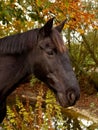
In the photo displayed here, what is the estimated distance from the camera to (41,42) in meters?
3.34

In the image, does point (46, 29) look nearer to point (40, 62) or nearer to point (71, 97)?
point (40, 62)

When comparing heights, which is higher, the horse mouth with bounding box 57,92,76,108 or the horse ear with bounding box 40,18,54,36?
the horse ear with bounding box 40,18,54,36

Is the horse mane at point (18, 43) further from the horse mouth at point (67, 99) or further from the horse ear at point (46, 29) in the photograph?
the horse mouth at point (67, 99)

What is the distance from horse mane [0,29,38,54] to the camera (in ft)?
11.0

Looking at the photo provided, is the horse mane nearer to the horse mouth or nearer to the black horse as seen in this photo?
the black horse

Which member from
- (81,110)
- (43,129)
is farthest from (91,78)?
(43,129)

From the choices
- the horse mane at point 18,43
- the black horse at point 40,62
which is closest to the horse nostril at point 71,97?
the black horse at point 40,62

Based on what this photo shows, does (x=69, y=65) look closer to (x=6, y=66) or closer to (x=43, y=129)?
(x=6, y=66)

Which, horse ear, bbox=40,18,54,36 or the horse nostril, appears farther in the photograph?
horse ear, bbox=40,18,54,36

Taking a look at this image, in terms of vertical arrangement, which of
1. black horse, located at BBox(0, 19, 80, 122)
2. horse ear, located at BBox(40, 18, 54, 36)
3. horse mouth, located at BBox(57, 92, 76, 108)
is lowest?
horse mouth, located at BBox(57, 92, 76, 108)

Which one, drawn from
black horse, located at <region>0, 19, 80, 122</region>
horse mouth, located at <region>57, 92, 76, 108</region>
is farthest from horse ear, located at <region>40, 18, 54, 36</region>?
horse mouth, located at <region>57, 92, 76, 108</region>

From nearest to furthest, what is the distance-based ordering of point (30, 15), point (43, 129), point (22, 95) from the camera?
point (43, 129), point (30, 15), point (22, 95)

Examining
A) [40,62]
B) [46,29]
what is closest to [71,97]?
[40,62]

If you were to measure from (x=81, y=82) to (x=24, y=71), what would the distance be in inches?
441
